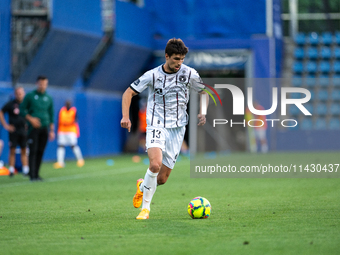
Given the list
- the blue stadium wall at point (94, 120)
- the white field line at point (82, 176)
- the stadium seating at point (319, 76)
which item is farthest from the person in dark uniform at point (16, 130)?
the stadium seating at point (319, 76)

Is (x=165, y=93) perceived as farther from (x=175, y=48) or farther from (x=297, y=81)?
(x=297, y=81)

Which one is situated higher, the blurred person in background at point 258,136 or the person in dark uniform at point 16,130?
the person in dark uniform at point 16,130

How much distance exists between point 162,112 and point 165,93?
0.78ft

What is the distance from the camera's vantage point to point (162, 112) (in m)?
7.41

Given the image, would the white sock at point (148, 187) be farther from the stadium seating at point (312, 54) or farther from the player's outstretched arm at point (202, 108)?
the stadium seating at point (312, 54)

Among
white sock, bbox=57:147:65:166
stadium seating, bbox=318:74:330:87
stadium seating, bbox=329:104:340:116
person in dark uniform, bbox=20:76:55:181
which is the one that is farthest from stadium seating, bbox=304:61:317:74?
person in dark uniform, bbox=20:76:55:181

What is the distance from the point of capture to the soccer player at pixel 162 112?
7270 mm

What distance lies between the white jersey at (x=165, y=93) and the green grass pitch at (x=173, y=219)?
122 cm

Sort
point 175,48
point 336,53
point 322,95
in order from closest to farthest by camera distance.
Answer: point 175,48 < point 322,95 < point 336,53

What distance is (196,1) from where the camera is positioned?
1073 inches

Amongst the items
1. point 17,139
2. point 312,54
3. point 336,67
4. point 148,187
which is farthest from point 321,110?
point 148,187

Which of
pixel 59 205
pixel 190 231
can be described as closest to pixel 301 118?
pixel 59 205

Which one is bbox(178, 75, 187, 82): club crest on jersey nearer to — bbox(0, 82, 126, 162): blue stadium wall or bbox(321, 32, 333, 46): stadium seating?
bbox(0, 82, 126, 162): blue stadium wall

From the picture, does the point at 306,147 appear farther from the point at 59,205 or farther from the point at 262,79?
the point at 59,205
